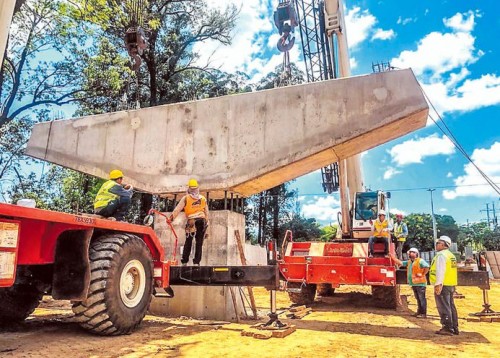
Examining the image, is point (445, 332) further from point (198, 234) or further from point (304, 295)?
point (198, 234)

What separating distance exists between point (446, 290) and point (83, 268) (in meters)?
6.41

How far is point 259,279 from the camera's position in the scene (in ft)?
23.6

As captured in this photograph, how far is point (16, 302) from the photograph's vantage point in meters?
6.89

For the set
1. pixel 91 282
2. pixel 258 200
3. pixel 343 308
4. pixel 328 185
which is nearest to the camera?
pixel 91 282

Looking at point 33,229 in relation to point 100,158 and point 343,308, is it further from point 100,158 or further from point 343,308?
point 343,308

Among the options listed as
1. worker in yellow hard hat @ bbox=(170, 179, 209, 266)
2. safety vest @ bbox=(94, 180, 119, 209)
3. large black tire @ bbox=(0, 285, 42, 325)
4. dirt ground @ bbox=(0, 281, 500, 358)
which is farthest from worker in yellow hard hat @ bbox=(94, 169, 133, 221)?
dirt ground @ bbox=(0, 281, 500, 358)

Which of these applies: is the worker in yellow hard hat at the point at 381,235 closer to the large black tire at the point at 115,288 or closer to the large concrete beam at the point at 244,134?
the large concrete beam at the point at 244,134

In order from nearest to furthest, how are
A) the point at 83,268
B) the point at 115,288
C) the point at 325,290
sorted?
the point at 83,268
the point at 115,288
the point at 325,290

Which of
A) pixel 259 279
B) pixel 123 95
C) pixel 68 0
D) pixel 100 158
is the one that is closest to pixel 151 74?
pixel 123 95

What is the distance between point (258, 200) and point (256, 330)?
3302cm

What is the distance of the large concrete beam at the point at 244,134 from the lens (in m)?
8.64

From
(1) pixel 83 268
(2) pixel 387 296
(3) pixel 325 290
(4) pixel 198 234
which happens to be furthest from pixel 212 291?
(3) pixel 325 290

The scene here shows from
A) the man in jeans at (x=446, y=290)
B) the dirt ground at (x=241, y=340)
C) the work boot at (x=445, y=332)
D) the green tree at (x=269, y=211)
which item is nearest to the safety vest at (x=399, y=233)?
the dirt ground at (x=241, y=340)

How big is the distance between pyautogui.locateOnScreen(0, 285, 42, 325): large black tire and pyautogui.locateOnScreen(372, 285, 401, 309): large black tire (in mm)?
8728
